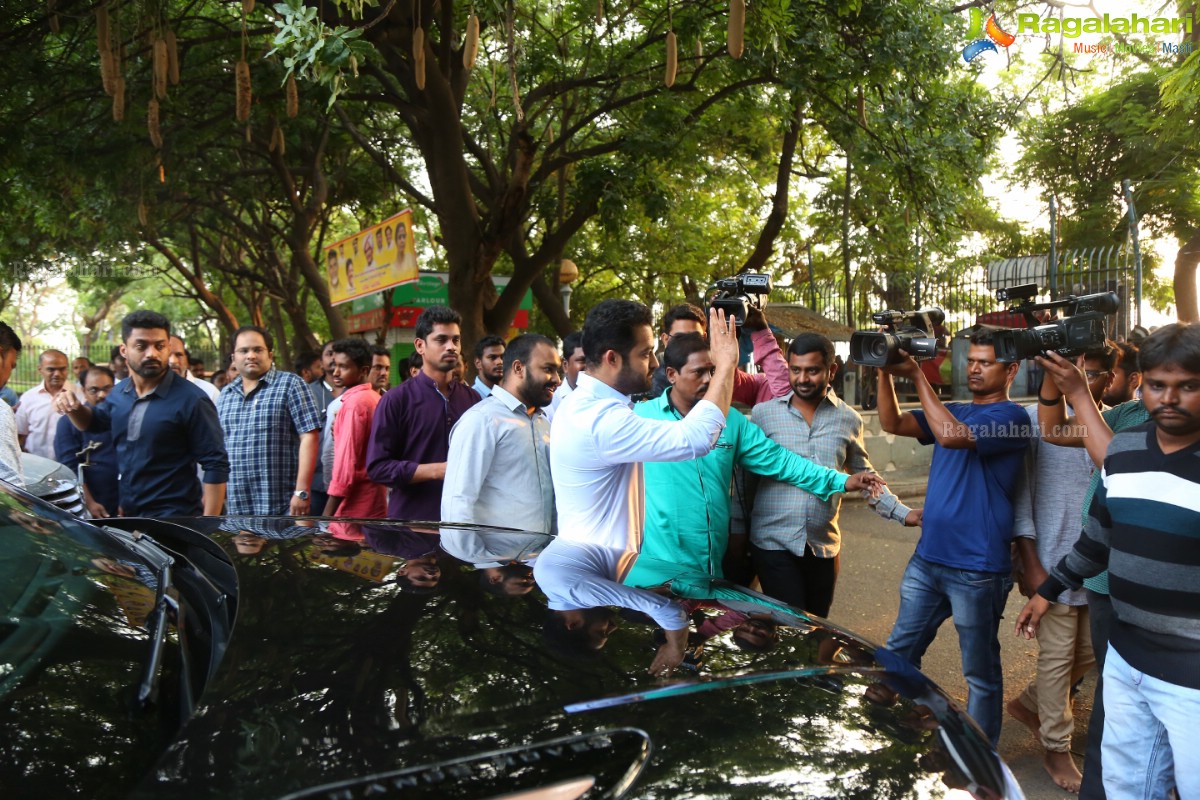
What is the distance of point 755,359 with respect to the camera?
490 cm

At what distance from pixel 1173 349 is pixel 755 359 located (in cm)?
248

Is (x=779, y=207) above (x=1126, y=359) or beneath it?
above

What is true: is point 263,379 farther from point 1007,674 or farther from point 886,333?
point 1007,674

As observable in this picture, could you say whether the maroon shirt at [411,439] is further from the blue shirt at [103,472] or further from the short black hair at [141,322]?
the blue shirt at [103,472]

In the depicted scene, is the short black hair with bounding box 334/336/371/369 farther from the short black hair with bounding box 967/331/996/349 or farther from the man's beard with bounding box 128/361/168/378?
the short black hair with bounding box 967/331/996/349

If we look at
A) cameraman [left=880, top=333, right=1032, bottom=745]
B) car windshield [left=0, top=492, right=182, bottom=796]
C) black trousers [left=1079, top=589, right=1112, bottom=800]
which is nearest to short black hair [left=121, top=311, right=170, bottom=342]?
car windshield [left=0, top=492, right=182, bottom=796]

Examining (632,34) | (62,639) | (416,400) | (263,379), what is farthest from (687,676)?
(632,34)

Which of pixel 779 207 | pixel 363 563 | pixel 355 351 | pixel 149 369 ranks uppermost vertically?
pixel 779 207

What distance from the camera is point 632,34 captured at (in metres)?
10.3

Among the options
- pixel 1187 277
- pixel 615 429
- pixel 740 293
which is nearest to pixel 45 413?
pixel 740 293

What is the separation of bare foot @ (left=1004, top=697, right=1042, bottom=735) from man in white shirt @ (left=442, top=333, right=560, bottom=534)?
2.25 metres

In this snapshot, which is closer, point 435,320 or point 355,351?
point 435,320

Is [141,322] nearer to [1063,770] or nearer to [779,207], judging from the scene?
[1063,770]

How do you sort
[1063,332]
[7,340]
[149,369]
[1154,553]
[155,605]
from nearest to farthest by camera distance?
[155,605]
[1154,553]
[1063,332]
[149,369]
[7,340]
